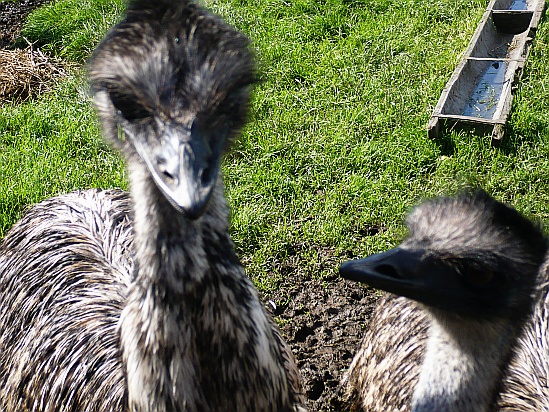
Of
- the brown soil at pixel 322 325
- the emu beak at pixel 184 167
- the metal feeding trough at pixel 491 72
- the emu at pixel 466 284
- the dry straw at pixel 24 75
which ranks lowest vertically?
the dry straw at pixel 24 75

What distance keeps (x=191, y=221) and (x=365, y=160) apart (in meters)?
2.74

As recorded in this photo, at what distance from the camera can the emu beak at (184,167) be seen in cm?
132

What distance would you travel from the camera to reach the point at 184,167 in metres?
1.36

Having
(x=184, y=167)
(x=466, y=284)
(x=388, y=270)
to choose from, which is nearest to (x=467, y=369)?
(x=466, y=284)

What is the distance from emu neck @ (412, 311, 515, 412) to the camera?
1967 millimetres

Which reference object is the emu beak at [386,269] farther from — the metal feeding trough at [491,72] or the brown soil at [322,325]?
the metal feeding trough at [491,72]

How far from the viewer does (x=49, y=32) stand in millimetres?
5277

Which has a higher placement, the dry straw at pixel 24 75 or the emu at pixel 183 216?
the emu at pixel 183 216

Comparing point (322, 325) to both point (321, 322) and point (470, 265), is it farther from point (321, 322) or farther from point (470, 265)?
point (470, 265)

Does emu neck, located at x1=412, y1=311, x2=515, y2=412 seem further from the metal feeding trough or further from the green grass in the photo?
the metal feeding trough

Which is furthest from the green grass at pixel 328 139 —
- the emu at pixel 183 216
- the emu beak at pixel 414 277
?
the emu at pixel 183 216

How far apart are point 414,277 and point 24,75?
3830mm

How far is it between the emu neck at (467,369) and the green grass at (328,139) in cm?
132

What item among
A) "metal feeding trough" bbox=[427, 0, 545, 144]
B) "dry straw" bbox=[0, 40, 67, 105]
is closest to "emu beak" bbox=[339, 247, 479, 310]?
"metal feeding trough" bbox=[427, 0, 545, 144]
